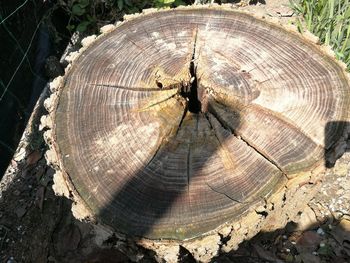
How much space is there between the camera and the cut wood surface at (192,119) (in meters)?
1.56

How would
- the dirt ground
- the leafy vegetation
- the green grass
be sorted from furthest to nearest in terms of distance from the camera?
the leafy vegetation < the green grass < the dirt ground

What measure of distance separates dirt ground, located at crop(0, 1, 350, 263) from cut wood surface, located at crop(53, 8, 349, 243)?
88 centimetres

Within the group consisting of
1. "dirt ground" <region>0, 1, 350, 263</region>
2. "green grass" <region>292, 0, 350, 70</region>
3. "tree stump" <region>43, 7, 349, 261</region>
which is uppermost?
"green grass" <region>292, 0, 350, 70</region>

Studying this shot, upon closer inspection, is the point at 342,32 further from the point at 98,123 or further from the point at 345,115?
the point at 98,123

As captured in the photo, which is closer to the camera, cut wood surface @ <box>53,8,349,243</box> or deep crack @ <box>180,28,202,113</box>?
cut wood surface @ <box>53,8,349,243</box>

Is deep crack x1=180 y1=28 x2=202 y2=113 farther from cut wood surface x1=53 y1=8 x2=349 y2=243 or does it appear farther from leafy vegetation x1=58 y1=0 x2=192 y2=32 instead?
leafy vegetation x1=58 y1=0 x2=192 y2=32

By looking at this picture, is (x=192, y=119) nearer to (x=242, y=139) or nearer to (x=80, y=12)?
(x=242, y=139)

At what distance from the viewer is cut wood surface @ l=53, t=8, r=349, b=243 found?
1.56 meters

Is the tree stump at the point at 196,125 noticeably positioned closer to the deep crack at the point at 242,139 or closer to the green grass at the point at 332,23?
the deep crack at the point at 242,139

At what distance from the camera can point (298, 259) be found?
2482mm

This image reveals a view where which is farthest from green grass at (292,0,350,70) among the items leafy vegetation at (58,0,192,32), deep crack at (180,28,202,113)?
deep crack at (180,28,202,113)

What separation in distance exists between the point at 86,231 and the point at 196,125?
1231 mm

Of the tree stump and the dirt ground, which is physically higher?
the tree stump

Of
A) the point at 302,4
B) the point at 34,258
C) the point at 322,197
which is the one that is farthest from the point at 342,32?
the point at 34,258
